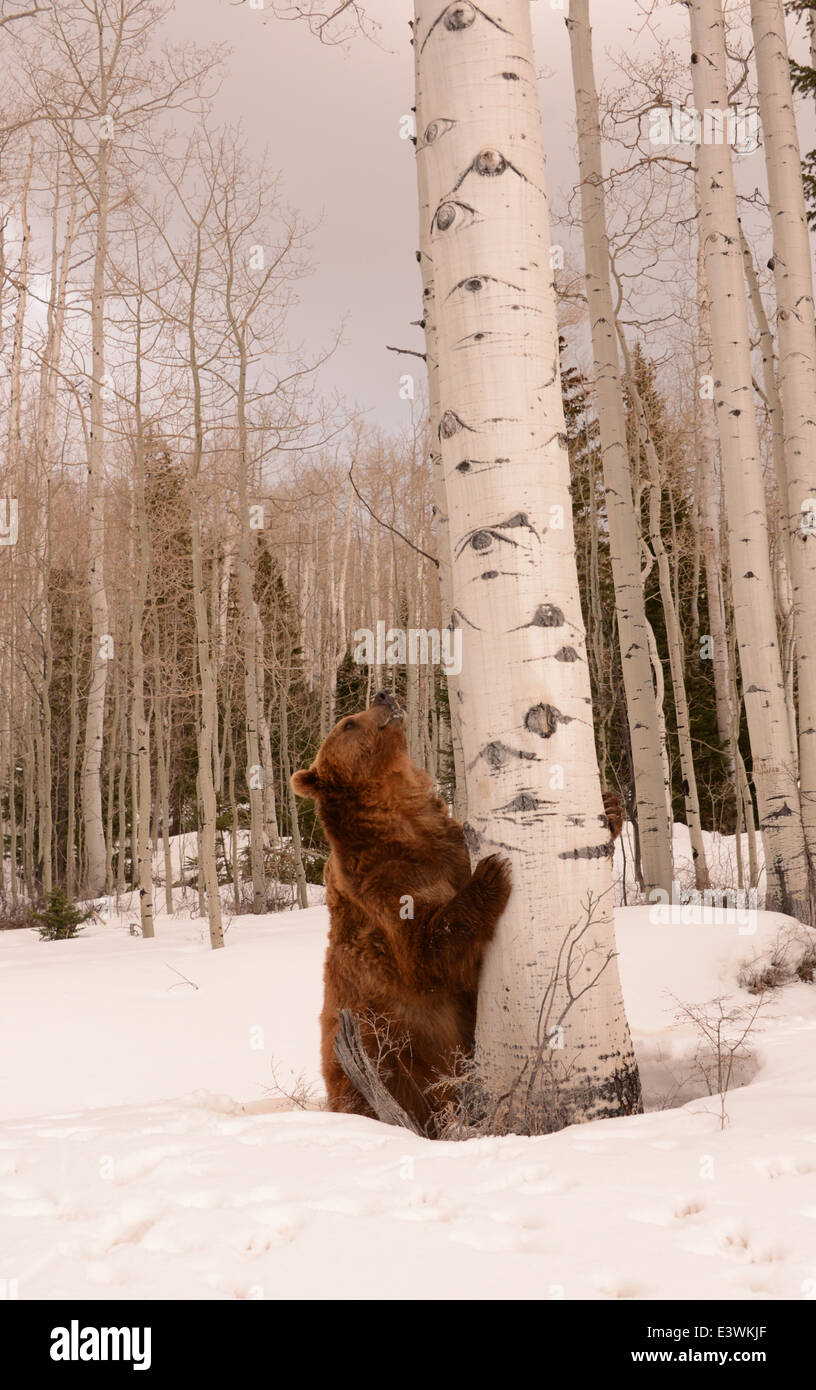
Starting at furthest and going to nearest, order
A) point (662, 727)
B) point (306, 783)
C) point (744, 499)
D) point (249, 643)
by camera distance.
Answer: point (249, 643)
point (662, 727)
point (744, 499)
point (306, 783)

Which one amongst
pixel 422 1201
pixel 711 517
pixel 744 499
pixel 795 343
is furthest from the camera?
pixel 711 517

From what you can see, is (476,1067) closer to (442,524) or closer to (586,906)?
(586,906)

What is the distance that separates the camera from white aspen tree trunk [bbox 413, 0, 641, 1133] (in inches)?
96.7

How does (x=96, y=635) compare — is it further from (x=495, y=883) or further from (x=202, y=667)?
(x=495, y=883)

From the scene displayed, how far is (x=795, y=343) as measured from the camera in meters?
7.02

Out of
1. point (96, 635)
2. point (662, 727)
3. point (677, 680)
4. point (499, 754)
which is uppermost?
point (96, 635)

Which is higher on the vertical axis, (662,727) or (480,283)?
(480,283)

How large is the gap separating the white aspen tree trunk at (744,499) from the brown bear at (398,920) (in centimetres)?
369

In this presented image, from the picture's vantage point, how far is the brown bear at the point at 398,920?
2.63m

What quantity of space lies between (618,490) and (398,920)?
6086 millimetres

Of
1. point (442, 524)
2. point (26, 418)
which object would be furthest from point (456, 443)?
point (26, 418)

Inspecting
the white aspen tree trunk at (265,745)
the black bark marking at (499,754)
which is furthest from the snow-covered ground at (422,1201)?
the white aspen tree trunk at (265,745)

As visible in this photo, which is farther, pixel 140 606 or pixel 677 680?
pixel 677 680

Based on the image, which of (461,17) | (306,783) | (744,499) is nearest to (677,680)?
(744,499)
